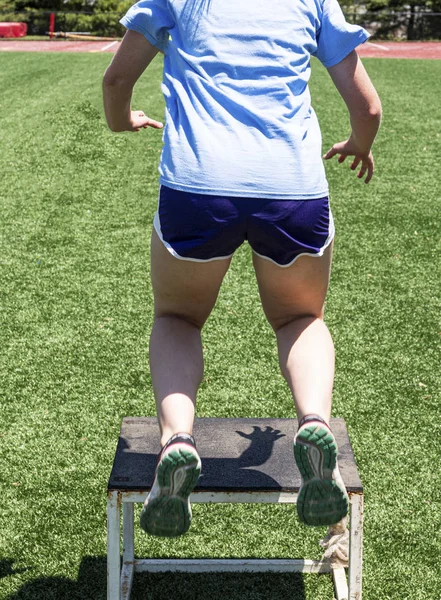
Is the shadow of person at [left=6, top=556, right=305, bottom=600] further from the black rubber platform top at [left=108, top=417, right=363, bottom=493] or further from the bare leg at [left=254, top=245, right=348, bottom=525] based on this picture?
the bare leg at [left=254, top=245, right=348, bottom=525]

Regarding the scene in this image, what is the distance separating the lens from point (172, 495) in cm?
222

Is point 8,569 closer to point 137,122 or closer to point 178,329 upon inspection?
point 178,329

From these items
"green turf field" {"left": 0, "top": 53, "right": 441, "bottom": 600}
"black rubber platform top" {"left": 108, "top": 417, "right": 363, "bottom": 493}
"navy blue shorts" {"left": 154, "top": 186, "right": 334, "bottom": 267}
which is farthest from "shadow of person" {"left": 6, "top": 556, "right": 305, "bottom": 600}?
"navy blue shorts" {"left": 154, "top": 186, "right": 334, "bottom": 267}

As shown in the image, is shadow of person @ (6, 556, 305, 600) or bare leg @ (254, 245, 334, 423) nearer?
bare leg @ (254, 245, 334, 423)

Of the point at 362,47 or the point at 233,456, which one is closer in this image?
the point at 233,456

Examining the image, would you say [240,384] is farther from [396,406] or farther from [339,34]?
[339,34]

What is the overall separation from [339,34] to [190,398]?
107cm

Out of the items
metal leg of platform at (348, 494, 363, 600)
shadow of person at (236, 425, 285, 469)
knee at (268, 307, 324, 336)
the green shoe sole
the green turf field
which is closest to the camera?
the green shoe sole

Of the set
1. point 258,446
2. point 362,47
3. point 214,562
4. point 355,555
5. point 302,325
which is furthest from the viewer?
point 362,47

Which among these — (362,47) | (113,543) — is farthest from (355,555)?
(362,47)

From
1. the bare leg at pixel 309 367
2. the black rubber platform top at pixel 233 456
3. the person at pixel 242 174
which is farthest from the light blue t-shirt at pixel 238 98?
the black rubber platform top at pixel 233 456

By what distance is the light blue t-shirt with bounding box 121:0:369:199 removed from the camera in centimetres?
226

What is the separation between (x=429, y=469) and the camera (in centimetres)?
376

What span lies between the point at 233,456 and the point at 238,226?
2.76 ft
